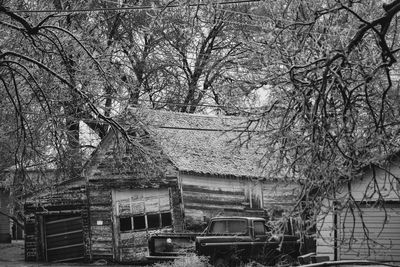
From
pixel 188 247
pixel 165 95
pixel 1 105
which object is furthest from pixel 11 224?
pixel 1 105

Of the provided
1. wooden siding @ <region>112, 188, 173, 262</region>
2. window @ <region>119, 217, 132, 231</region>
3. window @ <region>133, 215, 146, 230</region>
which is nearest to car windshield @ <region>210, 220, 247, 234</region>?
wooden siding @ <region>112, 188, 173, 262</region>

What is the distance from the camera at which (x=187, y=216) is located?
31734mm

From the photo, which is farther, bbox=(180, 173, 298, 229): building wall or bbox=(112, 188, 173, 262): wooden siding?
bbox=(112, 188, 173, 262): wooden siding

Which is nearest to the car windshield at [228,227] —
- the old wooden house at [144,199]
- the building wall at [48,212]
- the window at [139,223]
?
the old wooden house at [144,199]

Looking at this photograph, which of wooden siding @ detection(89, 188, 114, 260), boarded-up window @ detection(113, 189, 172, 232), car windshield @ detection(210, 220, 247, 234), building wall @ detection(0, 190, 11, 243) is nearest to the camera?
car windshield @ detection(210, 220, 247, 234)

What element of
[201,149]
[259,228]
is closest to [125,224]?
[201,149]

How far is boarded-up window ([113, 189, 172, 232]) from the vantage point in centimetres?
3216

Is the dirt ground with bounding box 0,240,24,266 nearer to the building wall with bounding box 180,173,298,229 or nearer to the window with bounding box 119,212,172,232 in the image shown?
the window with bounding box 119,212,172,232

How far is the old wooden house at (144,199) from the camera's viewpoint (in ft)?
105

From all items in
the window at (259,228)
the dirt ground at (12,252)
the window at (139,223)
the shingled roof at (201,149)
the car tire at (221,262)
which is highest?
the shingled roof at (201,149)

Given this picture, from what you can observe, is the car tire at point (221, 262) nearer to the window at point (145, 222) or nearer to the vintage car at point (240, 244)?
the vintage car at point (240, 244)

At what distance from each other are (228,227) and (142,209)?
769 centimetres

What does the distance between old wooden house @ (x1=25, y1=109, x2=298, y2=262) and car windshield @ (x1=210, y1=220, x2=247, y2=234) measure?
18.8 ft

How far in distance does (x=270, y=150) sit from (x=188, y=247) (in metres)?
13.5
